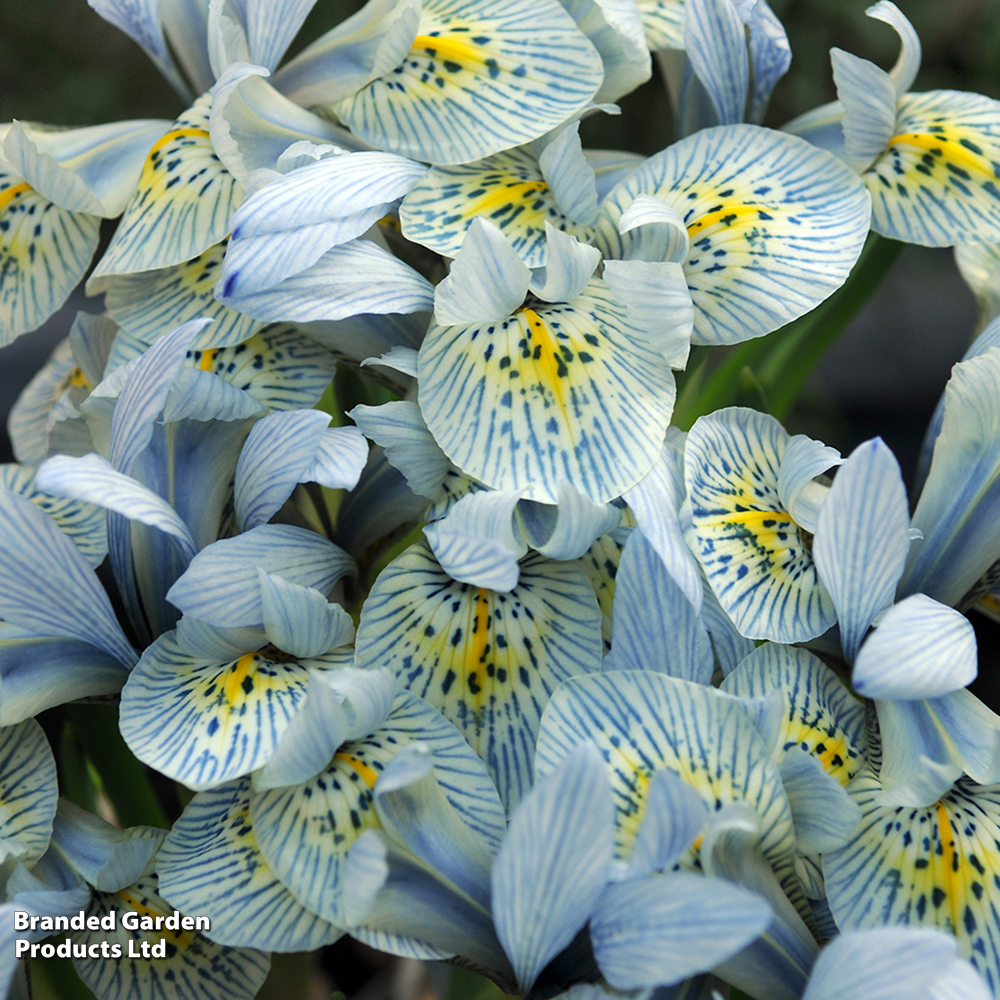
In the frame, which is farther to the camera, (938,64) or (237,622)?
(938,64)

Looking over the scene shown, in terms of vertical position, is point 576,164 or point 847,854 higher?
point 576,164

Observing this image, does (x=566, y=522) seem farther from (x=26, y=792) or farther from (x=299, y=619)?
(x=26, y=792)

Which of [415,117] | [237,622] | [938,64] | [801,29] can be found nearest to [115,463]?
[237,622]

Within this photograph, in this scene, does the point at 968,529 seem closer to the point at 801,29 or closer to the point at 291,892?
the point at 291,892

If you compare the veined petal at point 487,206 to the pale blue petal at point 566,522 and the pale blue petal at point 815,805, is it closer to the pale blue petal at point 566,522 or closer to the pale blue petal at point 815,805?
the pale blue petal at point 566,522

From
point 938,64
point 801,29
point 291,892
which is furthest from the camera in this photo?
point 938,64

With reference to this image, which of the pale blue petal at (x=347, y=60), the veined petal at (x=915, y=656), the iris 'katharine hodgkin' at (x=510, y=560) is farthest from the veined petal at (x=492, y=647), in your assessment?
the pale blue petal at (x=347, y=60)

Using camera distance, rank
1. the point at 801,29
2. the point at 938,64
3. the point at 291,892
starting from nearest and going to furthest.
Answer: the point at 291,892, the point at 801,29, the point at 938,64
